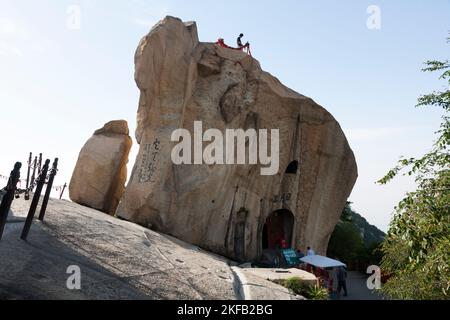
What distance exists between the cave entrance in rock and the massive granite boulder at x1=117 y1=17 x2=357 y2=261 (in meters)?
0.05

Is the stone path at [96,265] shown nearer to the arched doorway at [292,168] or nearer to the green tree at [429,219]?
the green tree at [429,219]

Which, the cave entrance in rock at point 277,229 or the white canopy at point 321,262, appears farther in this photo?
the cave entrance in rock at point 277,229

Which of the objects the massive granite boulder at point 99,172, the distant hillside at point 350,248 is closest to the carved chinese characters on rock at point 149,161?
the massive granite boulder at point 99,172

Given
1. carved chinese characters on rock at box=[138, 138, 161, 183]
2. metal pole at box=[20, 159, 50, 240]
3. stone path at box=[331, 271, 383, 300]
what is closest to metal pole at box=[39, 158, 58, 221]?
metal pole at box=[20, 159, 50, 240]

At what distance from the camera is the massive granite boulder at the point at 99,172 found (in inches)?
630

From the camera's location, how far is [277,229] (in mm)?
21000

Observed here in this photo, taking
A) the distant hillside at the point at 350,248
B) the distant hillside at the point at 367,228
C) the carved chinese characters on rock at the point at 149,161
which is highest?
the carved chinese characters on rock at the point at 149,161

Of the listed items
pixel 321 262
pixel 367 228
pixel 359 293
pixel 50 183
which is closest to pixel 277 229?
pixel 359 293

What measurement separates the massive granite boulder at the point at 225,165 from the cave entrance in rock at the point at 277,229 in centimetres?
5

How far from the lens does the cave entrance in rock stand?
65.0ft

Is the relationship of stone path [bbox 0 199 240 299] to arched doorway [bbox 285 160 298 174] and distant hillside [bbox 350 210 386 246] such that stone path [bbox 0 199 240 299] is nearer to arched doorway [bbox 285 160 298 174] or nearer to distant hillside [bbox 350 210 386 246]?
arched doorway [bbox 285 160 298 174]

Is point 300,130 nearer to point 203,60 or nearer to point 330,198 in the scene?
point 330,198

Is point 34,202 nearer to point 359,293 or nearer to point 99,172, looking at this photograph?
point 99,172

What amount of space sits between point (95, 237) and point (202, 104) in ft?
28.9
